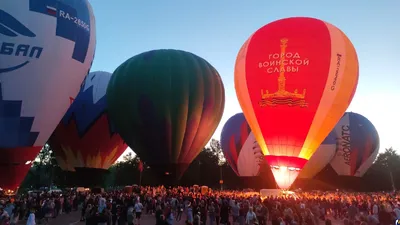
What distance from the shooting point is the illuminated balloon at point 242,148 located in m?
33.8

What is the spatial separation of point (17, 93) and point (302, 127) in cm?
1301

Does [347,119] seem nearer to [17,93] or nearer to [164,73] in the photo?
[164,73]

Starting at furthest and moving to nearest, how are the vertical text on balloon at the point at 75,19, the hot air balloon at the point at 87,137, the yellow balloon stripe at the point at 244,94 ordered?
the hot air balloon at the point at 87,137 < the yellow balloon stripe at the point at 244,94 < the vertical text on balloon at the point at 75,19

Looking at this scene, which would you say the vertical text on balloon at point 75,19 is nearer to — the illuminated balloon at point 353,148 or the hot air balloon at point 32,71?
the hot air balloon at point 32,71

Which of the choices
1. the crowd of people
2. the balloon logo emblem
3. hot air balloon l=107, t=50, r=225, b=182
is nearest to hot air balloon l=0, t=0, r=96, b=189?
the crowd of people

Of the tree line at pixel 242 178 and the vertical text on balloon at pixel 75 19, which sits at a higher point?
the vertical text on balloon at pixel 75 19

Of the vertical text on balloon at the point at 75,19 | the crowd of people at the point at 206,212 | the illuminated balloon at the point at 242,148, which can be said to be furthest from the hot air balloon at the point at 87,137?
the illuminated balloon at the point at 242,148

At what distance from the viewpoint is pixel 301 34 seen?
18.7 meters

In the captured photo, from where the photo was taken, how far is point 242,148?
111 ft

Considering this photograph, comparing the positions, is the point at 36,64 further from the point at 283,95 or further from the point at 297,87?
the point at 297,87

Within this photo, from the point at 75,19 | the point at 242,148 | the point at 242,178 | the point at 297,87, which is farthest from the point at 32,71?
the point at 242,178

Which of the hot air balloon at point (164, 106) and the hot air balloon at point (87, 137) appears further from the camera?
the hot air balloon at point (87, 137)

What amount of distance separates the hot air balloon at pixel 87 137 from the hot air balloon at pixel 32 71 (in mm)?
7476

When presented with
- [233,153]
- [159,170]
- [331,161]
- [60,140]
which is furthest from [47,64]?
[331,161]
